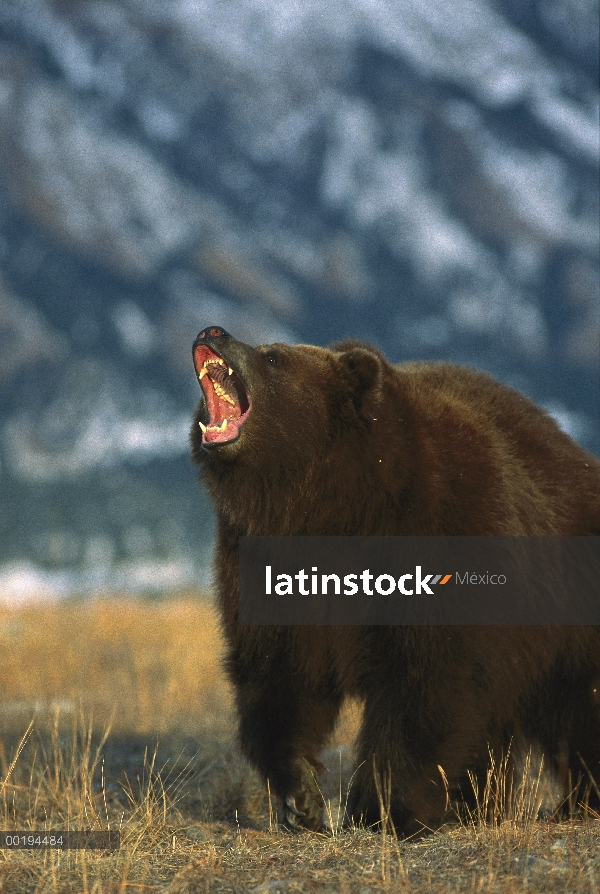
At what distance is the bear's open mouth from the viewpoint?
4148mm

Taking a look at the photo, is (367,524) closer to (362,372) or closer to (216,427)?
(362,372)

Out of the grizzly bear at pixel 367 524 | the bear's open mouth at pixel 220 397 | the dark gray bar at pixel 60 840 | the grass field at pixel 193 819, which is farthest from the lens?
the bear's open mouth at pixel 220 397

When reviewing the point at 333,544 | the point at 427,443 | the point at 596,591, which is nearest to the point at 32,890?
the point at 333,544

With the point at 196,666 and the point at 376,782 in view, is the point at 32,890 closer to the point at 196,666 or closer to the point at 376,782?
the point at 376,782

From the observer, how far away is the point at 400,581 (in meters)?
3.93

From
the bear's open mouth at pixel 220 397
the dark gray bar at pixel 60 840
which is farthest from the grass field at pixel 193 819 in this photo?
the bear's open mouth at pixel 220 397

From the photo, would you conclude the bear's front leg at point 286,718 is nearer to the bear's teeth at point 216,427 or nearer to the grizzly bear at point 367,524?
the grizzly bear at point 367,524

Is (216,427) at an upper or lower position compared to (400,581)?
upper

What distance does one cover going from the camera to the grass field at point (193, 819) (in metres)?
3.34

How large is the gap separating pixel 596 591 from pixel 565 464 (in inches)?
23.9

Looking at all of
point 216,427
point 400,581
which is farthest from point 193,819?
point 216,427

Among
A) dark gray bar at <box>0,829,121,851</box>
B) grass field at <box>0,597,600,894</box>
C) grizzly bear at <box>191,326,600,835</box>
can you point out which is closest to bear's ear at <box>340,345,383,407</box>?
grizzly bear at <box>191,326,600,835</box>

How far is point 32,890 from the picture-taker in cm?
337

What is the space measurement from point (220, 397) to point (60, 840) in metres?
1.95
